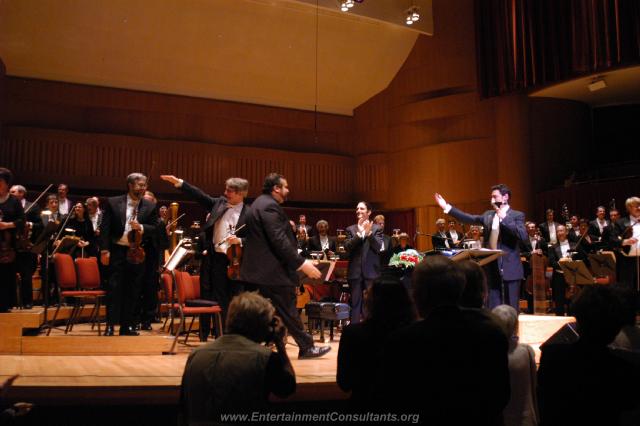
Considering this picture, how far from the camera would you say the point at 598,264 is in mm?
7777

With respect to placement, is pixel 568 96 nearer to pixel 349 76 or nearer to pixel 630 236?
pixel 349 76

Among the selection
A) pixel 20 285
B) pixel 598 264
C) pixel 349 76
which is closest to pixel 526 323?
pixel 598 264

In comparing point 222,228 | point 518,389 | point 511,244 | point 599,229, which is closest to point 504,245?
point 511,244

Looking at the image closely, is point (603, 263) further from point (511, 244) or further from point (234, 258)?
point (234, 258)

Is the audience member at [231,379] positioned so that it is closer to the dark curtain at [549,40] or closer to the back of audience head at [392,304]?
Result: the back of audience head at [392,304]

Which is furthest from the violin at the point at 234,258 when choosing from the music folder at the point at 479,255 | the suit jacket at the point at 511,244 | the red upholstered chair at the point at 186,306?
the suit jacket at the point at 511,244

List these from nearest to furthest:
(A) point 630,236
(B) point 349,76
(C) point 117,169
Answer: (A) point 630,236
(C) point 117,169
(B) point 349,76

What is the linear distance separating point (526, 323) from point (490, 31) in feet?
25.0

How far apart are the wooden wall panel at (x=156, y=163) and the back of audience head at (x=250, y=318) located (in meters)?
10.5

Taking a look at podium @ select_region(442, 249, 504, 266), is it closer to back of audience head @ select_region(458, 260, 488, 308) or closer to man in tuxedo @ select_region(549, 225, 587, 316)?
back of audience head @ select_region(458, 260, 488, 308)

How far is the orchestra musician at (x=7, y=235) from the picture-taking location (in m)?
5.60

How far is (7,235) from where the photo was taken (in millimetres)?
5625

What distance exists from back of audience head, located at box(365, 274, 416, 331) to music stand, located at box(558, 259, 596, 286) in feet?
20.8

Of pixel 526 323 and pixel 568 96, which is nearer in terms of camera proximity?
pixel 526 323
